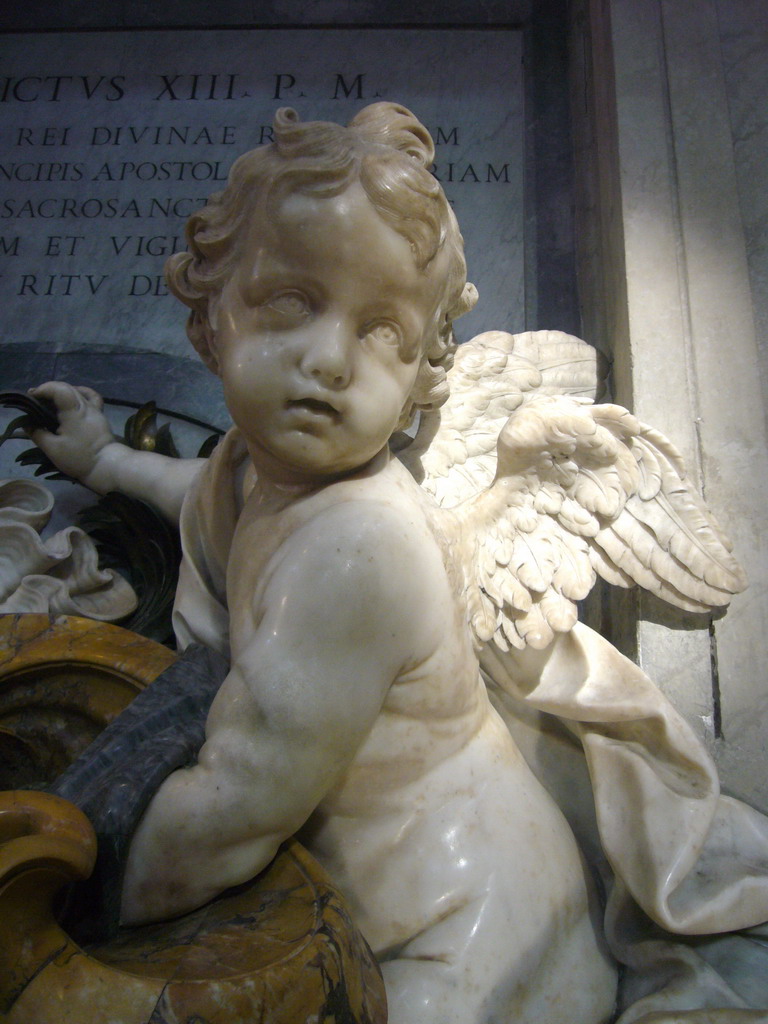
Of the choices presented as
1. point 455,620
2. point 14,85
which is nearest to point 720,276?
point 455,620

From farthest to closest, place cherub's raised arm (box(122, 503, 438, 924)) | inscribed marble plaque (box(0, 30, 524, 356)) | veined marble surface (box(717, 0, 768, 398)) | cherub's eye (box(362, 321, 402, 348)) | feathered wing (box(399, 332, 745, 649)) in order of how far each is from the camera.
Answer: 1. inscribed marble plaque (box(0, 30, 524, 356))
2. veined marble surface (box(717, 0, 768, 398))
3. feathered wing (box(399, 332, 745, 649))
4. cherub's eye (box(362, 321, 402, 348))
5. cherub's raised arm (box(122, 503, 438, 924))

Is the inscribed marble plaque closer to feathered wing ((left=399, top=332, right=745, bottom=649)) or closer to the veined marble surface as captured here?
the veined marble surface

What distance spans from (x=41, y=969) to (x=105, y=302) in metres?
1.93

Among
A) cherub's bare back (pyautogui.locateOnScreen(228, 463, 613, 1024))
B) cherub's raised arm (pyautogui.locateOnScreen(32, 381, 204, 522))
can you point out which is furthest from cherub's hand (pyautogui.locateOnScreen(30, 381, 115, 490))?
cherub's bare back (pyautogui.locateOnScreen(228, 463, 613, 1024))

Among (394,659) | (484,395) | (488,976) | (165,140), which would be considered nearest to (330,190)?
(394,659)

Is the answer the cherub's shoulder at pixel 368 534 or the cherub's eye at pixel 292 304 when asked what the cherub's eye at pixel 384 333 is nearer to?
the cherub's eye at pixel 292 304

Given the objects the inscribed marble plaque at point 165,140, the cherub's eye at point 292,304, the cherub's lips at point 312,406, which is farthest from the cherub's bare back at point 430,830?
the inscribed marble plaque at point 165,140

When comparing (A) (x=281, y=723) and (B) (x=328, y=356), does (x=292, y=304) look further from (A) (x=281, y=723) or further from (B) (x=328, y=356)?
(A) (x=281, y=723)

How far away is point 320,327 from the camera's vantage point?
90 centimetres

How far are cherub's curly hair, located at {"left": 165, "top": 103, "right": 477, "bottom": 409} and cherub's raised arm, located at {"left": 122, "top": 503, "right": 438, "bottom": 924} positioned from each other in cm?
29

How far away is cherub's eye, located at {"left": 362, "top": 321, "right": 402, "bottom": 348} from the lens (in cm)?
93

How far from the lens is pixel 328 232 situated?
88 centimetres

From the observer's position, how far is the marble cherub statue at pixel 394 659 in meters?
0.84

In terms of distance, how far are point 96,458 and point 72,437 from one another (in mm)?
70
